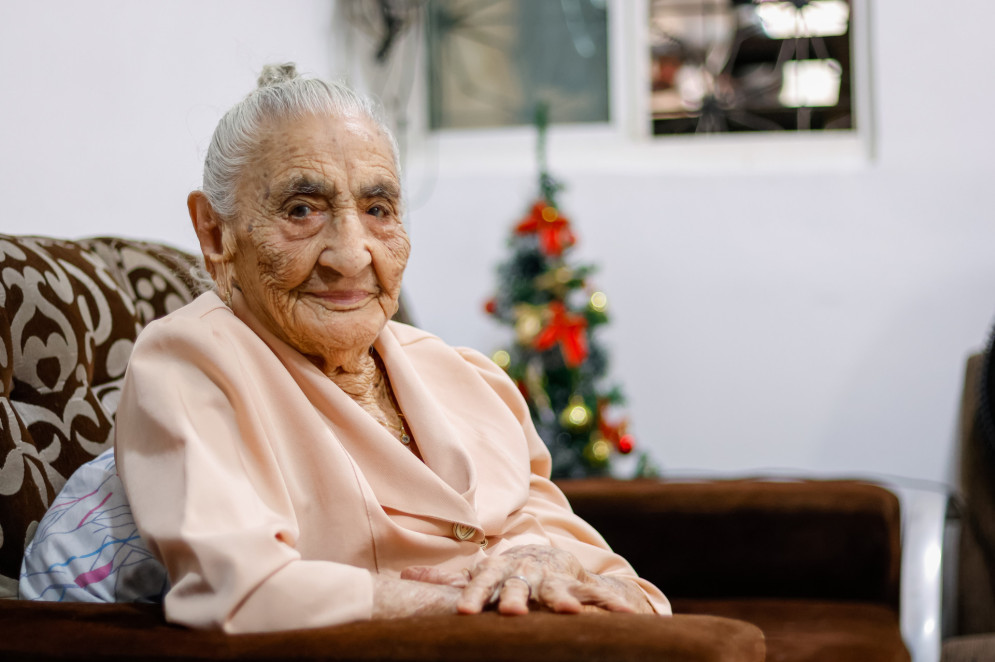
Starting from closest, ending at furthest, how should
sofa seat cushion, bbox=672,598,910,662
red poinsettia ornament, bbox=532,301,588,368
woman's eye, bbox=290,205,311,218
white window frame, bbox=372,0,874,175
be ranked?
1. woman's eye, bbox=290,205,311,218
2. sofa seat cushion, bbox=672,598,910,662
3. red poinsettia ornament, bbox=532,301,588,368
4. white window frame, bbox=372,0,874,175

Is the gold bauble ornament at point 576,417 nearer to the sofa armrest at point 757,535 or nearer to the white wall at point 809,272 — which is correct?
the white wall at point 809,272

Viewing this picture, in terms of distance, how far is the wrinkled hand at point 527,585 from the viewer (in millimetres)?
1085

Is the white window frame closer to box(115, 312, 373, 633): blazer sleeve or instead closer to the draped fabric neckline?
the draped fabric neckline

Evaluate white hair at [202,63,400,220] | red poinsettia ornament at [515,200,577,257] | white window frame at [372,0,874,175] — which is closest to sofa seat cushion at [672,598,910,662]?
white hair at [202,63,400,220]

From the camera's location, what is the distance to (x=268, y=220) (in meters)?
1.29

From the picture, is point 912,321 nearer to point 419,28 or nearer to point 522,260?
point 522,260

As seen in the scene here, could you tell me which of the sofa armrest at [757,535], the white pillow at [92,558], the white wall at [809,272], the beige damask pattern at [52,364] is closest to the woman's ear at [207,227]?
the beige damask pattern at [52,364]

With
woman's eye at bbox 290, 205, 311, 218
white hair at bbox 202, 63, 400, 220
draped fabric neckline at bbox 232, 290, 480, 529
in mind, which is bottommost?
draped fabric neckline at bbox 232, 290, 480, 529

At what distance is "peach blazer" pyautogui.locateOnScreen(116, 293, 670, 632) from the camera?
3.38 feet

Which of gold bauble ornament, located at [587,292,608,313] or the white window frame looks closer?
gold bauble ornament, located at [587,292,608,313]

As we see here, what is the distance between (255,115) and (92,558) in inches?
23.8

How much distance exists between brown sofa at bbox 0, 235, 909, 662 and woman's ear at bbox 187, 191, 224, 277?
0.25 metres

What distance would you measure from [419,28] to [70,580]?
3101 millimetres

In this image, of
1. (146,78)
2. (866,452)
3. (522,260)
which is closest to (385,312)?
(146,78)
